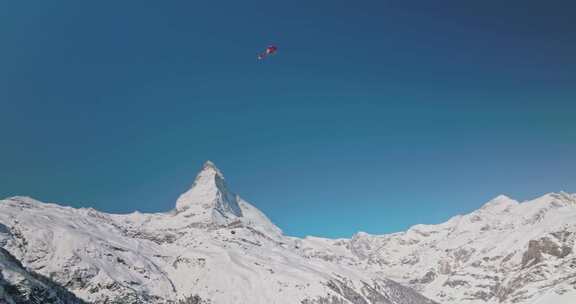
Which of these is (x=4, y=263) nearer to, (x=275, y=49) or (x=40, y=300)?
(x=40, y=300)

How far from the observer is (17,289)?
186m

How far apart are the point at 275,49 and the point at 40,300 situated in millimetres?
123851

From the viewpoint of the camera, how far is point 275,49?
184m

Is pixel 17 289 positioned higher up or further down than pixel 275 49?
further down

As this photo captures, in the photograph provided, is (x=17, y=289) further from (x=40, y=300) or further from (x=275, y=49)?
(x=275, y=49)

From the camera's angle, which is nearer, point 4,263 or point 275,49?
point 275,49

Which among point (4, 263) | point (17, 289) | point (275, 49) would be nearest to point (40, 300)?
point (17, 289)

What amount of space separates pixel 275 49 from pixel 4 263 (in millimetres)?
129078

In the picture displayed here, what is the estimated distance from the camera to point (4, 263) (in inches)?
7854

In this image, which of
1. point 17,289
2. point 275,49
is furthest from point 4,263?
point 275,49

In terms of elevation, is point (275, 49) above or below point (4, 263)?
above

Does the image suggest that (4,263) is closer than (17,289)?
No

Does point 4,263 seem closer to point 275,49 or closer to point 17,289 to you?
point 17,289

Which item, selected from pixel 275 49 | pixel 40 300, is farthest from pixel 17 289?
pixel 275 49
